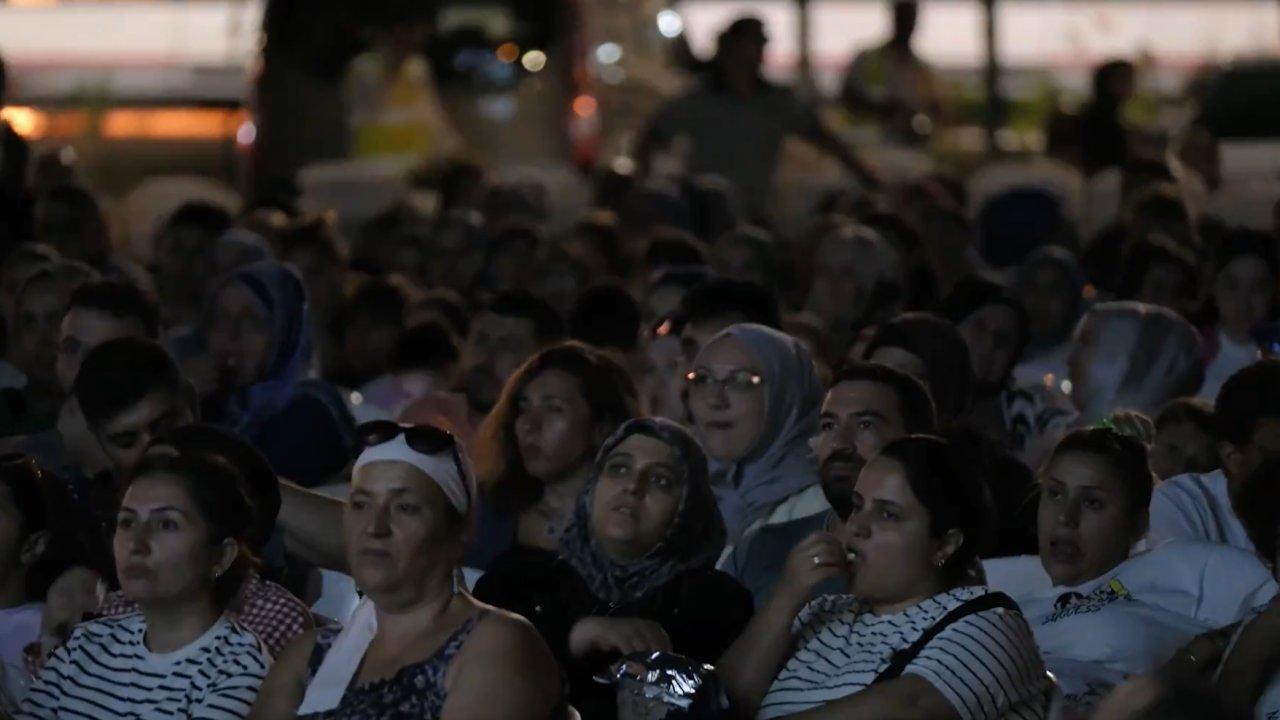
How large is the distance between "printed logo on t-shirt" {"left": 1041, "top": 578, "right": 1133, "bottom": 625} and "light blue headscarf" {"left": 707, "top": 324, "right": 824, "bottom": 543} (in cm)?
86

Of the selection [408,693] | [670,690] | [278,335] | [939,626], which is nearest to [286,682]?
[408,693]

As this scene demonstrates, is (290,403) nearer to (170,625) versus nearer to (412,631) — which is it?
(170,625)

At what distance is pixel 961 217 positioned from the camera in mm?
12383

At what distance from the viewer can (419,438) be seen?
5.45 meters

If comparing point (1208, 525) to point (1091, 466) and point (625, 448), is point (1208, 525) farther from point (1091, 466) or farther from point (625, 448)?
point (625, 448)

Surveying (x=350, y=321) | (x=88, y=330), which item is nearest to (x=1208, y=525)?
(x=88, y=330)

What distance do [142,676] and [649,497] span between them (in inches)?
45.5

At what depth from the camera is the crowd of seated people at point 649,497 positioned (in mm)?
5438

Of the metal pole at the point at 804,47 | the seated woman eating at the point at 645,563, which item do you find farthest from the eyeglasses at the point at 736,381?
the metal pole at the point at 804,47

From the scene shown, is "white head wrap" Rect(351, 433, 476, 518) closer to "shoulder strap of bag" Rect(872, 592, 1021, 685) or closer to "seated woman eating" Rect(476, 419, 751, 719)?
"seated woman eating" Rect(476, 419, 751, 719)

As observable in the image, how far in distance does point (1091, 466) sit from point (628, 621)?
1.27 m

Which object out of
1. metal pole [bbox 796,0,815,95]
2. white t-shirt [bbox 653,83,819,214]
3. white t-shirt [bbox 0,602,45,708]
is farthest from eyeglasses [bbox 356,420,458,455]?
metal pole [bbox 796,0,815,95]

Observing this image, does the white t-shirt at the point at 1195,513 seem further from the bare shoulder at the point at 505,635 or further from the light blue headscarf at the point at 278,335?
the light blue headscarf at the point at 278,335

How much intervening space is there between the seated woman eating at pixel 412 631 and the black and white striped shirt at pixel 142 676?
0.19 m
